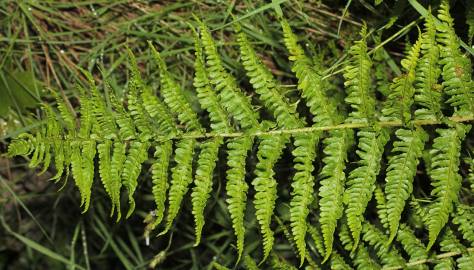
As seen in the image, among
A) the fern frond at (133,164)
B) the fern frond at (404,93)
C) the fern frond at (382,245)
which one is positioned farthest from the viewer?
the fern frond at (382,245)

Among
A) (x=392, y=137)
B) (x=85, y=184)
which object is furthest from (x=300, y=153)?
(x=392, y=137)

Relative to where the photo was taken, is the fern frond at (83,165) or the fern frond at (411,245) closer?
the fern frond at (83,165)

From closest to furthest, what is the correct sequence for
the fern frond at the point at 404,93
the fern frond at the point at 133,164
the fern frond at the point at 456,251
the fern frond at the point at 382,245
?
the fern frond at the point at 404,93 → the fern frond at the point at 133,164 → the fern frond at the point at 456,251 → the fern frond at the point at 382,245

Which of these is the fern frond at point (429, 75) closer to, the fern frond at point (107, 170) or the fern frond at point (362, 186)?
the fern frond at point (362, 186)

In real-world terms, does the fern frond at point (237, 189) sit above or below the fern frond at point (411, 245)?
above

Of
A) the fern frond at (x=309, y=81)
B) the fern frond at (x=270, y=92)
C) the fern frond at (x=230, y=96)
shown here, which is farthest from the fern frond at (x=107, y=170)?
the fern frond at (x=309, y=81)

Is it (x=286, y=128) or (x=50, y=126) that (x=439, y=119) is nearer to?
(x=286, y=128)

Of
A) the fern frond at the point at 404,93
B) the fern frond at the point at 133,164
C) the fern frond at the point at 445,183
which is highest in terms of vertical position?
the fern frond at the point at 133,164
